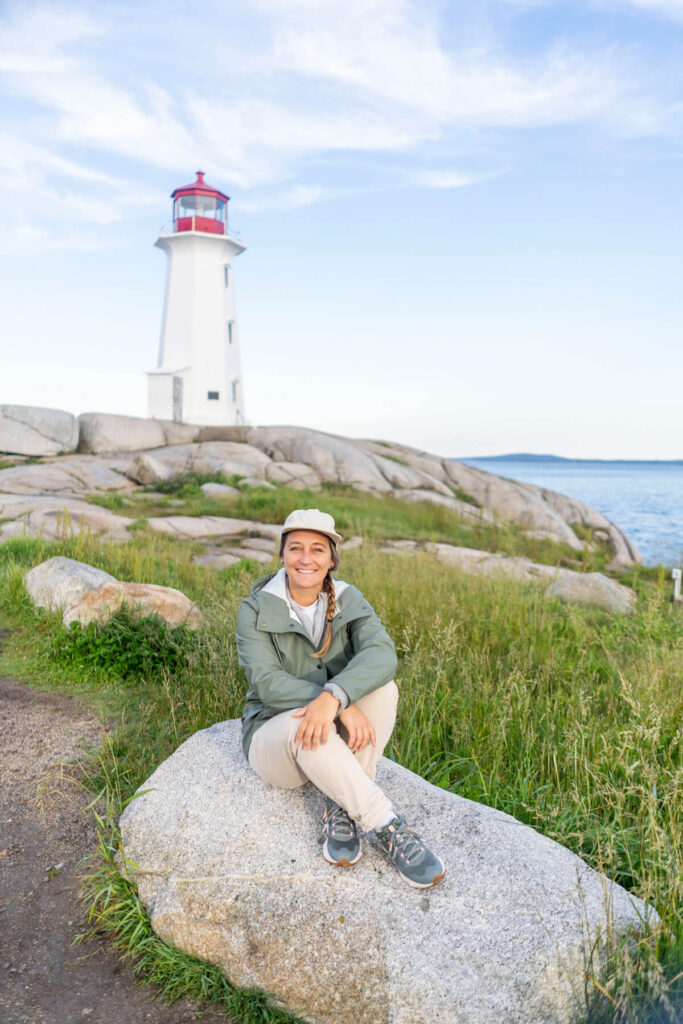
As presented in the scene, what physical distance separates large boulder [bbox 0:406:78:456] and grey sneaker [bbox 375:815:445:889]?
70.2ft

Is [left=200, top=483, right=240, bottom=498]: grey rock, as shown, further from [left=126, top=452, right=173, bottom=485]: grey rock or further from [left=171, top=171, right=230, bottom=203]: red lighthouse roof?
[left=171, top=171, right=230, bottom=203]: red lighthouse roof

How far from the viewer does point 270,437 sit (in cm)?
2286

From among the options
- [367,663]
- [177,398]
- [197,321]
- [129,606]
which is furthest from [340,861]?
[197,321]

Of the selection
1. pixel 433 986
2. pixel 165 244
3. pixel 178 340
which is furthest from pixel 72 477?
pixel 433 986

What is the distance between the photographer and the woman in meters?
2.73

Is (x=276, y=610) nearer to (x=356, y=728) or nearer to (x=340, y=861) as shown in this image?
(x=356, y=728)

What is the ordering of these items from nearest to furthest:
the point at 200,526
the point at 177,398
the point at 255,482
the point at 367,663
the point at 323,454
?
the point at 367,663
the point at 200,526
the point at 255,482
the point at 323,454
the point at 177,398

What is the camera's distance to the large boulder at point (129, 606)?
6.05 m

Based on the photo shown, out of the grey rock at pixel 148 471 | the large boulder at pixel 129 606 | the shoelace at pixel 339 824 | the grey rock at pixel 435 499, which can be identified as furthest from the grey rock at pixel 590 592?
the grey rock at pixel 148 471

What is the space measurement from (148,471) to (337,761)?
17.4 m

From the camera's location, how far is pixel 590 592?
8.73m

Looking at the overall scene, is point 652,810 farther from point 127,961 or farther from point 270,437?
point 270,437

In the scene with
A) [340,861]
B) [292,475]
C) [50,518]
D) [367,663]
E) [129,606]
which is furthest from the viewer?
[292,475]

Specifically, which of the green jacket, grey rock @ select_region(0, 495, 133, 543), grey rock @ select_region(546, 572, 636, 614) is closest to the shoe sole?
the green jacket
